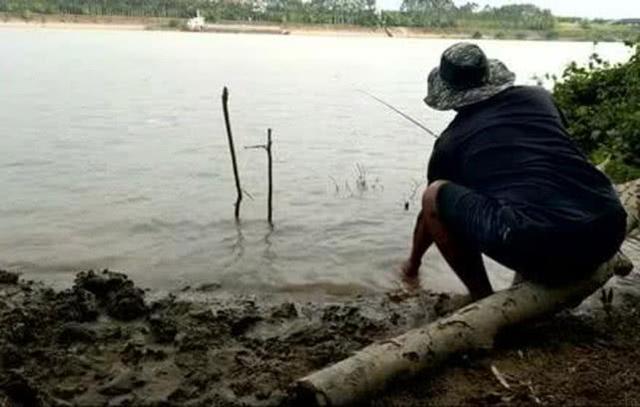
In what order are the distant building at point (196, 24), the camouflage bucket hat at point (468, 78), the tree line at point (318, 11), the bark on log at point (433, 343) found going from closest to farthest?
the bark on log at point (433, 343)
the camouflage bucket hat at point (468, 78)
the tree line at point (318, 11)
the distant building at point (196, 24)

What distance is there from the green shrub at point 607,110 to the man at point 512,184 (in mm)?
3623

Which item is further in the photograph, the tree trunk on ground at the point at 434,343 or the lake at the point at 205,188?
the lake at the point at 205,188

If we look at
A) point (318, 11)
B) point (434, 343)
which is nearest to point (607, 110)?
point (434, 343)

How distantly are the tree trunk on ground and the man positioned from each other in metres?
0.13

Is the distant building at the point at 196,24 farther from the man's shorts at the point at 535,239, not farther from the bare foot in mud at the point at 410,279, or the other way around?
the man's shorts at the point at 535,239

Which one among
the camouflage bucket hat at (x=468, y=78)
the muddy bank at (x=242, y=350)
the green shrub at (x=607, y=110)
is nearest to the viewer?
the muddy bank at (x=242, y=350)

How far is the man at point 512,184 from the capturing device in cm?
387

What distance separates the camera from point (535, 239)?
3.86 m

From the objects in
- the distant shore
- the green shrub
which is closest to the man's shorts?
the green shrub

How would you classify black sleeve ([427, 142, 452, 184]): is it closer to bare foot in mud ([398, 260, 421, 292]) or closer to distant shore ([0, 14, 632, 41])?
bare foot in mud ([398, 260, 421, 292])

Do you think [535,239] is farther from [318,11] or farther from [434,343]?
[318,11]

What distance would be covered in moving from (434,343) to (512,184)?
928 millimetres

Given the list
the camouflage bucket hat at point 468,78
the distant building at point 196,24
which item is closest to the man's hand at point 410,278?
the camouflage bucket hat at point 468,78

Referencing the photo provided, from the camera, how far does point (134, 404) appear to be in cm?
364
